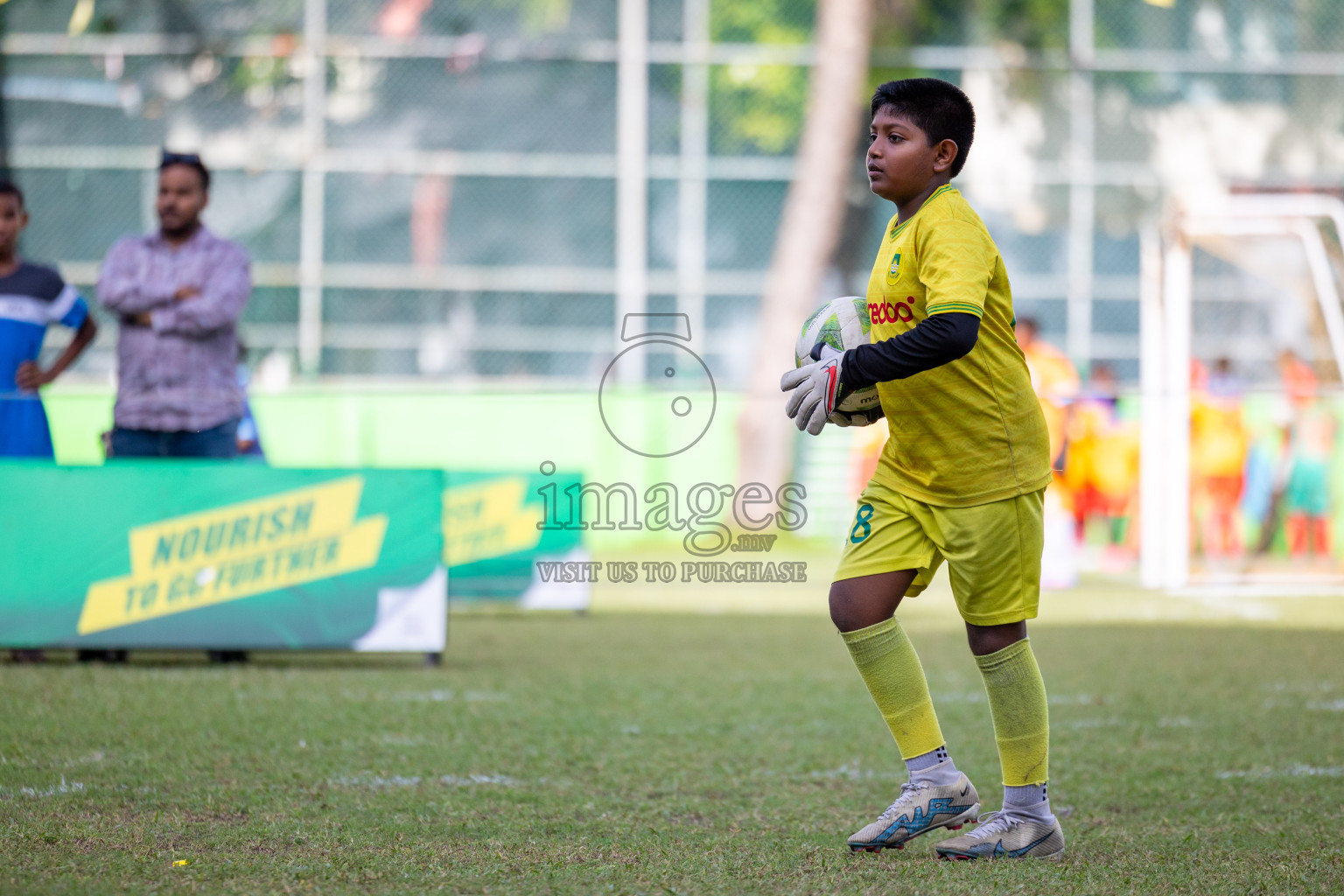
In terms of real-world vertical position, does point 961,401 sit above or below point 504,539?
above

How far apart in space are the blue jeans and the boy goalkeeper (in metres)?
4.11

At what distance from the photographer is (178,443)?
698 centimetres

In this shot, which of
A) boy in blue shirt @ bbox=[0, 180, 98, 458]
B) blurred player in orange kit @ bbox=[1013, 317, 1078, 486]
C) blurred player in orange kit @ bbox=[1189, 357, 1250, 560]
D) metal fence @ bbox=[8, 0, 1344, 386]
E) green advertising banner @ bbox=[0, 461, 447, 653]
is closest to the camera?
green advertising banner @ bbox=[0, 461, 447, 653]

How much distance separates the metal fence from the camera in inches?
736

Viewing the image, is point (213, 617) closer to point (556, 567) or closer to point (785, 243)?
point (556, 567)

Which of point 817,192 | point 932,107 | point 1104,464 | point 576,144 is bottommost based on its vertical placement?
point 1104,464

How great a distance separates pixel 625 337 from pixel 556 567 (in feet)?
27.0

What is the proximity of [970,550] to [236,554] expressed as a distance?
4.02 meters

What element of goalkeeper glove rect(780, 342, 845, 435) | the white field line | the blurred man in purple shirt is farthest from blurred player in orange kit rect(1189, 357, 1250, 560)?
goalkeeper glove rect(780, 342, 845, 435)

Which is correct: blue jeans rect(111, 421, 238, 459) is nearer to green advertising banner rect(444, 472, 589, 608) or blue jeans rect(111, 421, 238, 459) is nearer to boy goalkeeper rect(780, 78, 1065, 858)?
green advertising banner rect(444, 472, 589, 608)

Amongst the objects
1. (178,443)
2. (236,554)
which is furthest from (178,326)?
(236,554)

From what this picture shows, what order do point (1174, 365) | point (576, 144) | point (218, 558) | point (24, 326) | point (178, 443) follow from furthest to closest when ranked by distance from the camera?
point (576, 144)
point (1174, 365)
point (24, 326)
point (178, 443)
point (218, 558)

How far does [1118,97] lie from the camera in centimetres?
1983

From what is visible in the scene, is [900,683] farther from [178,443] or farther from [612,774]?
[178,443]
